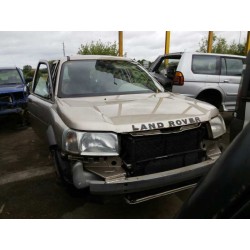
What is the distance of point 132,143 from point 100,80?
58.4 inches

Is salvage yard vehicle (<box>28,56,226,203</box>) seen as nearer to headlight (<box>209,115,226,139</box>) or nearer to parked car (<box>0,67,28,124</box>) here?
headlight (<box>209,115,226,139</box>)

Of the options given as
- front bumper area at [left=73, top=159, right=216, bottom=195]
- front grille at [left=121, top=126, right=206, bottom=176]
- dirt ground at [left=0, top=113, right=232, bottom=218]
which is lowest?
dirt ground at [left=0, top=113, right=232, bottom=218]

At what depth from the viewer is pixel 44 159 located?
4414mm

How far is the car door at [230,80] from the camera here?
599 centimetres

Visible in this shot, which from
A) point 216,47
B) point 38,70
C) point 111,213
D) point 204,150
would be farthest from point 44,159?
point 216,47

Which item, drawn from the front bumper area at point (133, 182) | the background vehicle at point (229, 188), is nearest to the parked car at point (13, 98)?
the front bumper area at point (133, 182)

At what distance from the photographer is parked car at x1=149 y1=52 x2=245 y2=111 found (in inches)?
225

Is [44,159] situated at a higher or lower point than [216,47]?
lower

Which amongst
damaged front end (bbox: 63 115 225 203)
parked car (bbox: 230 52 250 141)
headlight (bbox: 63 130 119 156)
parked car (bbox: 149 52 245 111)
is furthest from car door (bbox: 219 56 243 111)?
headlight (bbox: 63 130 119 156)

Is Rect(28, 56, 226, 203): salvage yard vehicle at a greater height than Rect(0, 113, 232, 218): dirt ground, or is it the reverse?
Rect(28, 56, 226, 203): salvage yard vehicle

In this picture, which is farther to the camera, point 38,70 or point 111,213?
point 38,70

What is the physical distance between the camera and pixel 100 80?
11.2ft

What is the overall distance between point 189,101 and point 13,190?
103 inches
